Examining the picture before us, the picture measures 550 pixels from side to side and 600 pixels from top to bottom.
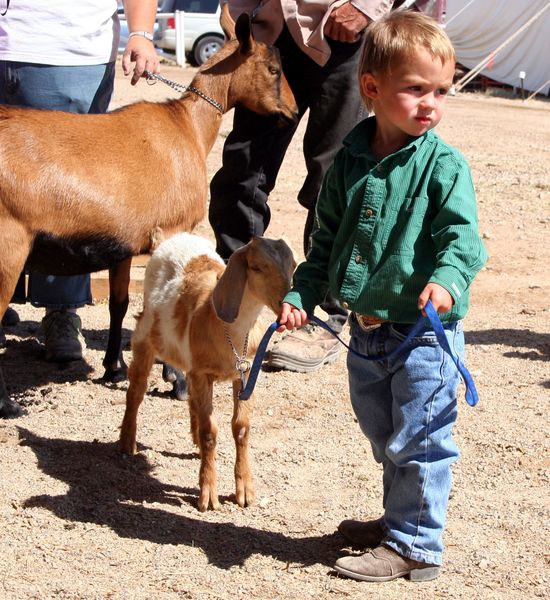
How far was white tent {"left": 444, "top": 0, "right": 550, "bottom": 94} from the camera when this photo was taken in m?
22.1

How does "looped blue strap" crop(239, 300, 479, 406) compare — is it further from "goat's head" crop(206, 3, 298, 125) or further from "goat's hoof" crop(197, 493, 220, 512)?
"goat's head" crop(206, 3, 298, 125)

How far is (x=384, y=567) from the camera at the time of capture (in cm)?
336

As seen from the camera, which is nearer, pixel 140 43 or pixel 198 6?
pixel 140 43

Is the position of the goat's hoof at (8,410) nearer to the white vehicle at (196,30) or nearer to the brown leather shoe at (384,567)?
the brown leather shoe at (384,567)

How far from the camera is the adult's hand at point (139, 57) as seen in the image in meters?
4.75

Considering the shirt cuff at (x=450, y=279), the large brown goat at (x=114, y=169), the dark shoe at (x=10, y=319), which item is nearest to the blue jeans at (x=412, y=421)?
the shirt cuff at (x=450, y=279)

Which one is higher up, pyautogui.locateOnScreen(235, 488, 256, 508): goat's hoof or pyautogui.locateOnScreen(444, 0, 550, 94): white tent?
pyautogui.locateOnScreen(444, 0, 550, 94): white tent

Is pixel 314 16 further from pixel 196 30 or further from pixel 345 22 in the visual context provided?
pixel 196 30

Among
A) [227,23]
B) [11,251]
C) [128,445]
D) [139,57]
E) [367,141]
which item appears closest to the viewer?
[367,141]

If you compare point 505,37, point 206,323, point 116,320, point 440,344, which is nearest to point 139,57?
point 116,320

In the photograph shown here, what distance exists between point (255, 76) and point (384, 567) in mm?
2717

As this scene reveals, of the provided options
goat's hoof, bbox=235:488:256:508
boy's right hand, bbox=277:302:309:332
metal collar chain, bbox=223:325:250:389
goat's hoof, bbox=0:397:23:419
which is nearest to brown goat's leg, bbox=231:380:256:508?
goat's hoof, bbox=235:488:256:508

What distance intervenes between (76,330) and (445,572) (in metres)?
2.83

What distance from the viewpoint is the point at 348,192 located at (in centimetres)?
323
